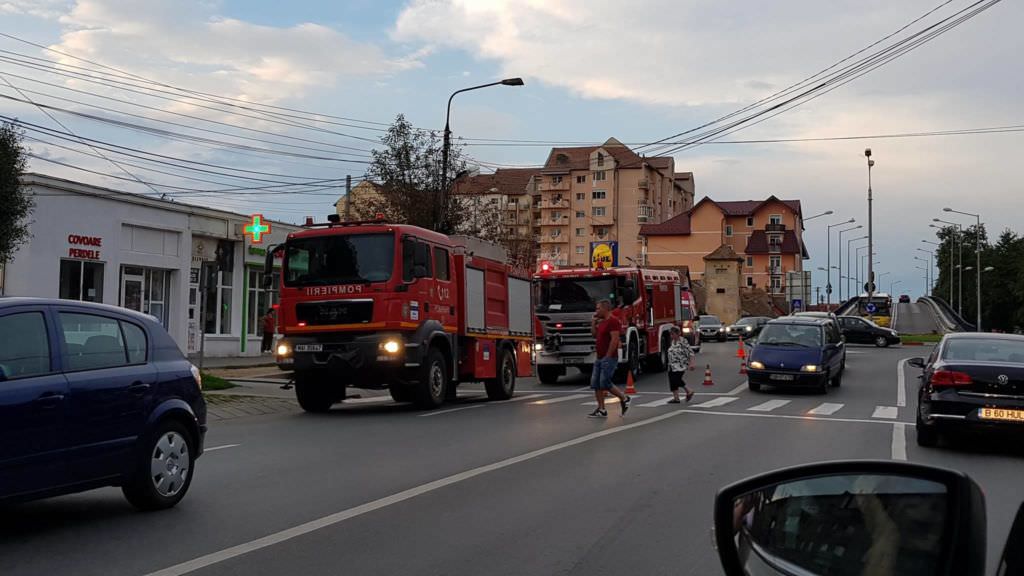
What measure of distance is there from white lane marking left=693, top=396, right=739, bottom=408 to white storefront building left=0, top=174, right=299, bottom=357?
12024 millimetres

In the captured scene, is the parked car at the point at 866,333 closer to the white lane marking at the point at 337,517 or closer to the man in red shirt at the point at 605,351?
the man in red shirt at the point at 605,351

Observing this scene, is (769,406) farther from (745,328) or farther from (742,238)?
(742,238)

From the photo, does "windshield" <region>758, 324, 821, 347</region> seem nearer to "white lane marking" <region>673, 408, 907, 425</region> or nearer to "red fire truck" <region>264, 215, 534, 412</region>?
"white lane marking" <region>673, 408, 907, 425</region>

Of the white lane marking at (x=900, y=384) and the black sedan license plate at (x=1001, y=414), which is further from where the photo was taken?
the white lane marking at (x=900, y=384)

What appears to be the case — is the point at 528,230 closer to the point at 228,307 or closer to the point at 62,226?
the point at 228,307

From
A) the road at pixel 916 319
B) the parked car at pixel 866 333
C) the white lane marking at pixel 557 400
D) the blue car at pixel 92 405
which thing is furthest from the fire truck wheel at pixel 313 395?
the road at pixel 916 319

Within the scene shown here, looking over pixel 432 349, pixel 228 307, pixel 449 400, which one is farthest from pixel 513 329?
pixel 228 307

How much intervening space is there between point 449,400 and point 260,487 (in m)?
11.7

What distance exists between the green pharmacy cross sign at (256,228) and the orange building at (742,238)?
259 ft

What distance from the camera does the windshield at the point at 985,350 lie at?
1239 cm

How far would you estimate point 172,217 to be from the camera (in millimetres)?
32125

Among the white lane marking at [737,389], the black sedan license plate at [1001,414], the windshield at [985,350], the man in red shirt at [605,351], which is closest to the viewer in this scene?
the black sedan license plate at [1001,414]

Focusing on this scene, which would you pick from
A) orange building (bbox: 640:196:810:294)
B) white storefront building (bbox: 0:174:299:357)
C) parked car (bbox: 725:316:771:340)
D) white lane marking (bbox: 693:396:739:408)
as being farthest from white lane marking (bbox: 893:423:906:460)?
orange building (bbox: 640:196:810:294)

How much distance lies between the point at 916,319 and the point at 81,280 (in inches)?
3496
